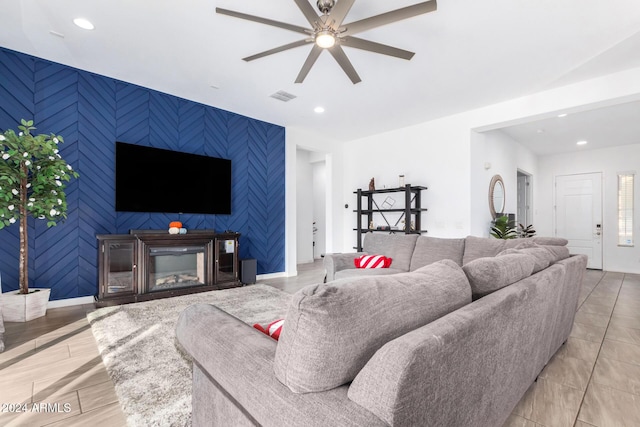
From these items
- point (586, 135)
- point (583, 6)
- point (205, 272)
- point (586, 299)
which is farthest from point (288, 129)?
point (586, 135)

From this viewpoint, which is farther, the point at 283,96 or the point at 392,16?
the point at 283,96

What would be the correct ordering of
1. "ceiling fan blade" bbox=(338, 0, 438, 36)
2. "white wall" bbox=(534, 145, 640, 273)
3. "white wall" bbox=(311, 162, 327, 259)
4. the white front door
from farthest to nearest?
"white wall" bbox=(311, 162, 327, 259), the white front door, "white wall" bbox=(534, 145, 640, 273), "ceiling fan blade" bbox=(338, 0, 438, 36)

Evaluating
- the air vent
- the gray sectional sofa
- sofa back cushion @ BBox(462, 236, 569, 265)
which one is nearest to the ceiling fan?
the air vent

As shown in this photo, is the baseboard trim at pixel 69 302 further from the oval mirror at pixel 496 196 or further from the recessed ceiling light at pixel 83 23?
the oval mirror at pixel 496 196

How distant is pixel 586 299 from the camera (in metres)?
4.00

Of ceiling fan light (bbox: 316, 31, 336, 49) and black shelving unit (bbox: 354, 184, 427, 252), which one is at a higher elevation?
ceiling fan light (bbox: 316, 31, 336, 49)

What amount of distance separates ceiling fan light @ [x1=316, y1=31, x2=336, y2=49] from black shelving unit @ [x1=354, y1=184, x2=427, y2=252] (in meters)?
3.23

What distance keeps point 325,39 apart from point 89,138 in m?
3.15

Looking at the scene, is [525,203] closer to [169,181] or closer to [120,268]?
[169,181]

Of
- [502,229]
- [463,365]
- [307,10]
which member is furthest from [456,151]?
[463,365]

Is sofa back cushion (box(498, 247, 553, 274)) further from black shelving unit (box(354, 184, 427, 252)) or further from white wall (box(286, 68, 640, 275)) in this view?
black shelving unit (box(354, 184, 427, 252))

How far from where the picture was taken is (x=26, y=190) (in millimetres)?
2988

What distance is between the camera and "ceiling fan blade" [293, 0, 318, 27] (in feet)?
6.57

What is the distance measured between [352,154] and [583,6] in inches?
174
